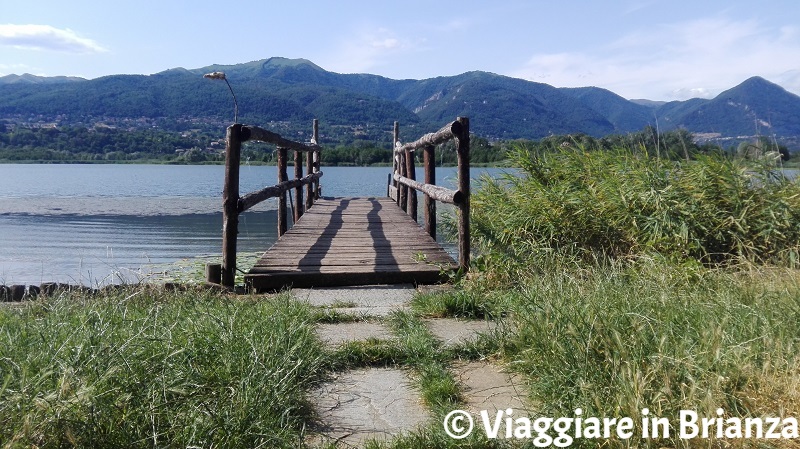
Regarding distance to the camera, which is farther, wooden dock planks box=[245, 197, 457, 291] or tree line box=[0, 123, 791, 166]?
→ tree line box=[0, 123, 791, 166]

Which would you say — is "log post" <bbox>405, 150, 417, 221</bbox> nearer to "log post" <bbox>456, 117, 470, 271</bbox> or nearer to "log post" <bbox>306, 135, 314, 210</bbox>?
"log post" <bbox>306, 135, 314, 210</bbox>


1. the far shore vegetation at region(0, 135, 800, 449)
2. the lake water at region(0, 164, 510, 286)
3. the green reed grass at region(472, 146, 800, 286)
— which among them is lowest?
Answer: the lake water at region(0, 164, 510, 286)

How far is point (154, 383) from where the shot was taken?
2283 mm

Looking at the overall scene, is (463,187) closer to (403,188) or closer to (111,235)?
(403,188)

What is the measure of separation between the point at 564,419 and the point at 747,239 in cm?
376

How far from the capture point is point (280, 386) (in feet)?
8.29

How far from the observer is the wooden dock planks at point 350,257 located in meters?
5.45

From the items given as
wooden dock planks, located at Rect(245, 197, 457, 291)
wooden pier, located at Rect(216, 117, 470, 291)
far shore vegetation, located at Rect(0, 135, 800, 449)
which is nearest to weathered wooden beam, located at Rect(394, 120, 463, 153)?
wooden pier, located at Rect(216, 117, 470, 291)

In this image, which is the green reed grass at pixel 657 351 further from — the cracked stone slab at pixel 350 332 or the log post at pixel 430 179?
the log post at pixel 430 179

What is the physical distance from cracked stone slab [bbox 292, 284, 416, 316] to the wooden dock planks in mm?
128

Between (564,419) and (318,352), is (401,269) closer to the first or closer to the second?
(318,352)

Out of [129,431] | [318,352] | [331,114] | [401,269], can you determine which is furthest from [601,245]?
[331,114]

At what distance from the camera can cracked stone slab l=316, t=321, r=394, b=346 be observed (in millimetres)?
3533

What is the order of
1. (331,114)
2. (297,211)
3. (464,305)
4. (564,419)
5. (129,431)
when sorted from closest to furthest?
(129,431) → (564,419) → (464,305) → (297,211) → (331,114)
